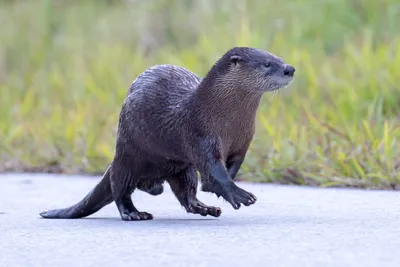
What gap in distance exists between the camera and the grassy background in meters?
5.95

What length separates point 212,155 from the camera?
164 inches

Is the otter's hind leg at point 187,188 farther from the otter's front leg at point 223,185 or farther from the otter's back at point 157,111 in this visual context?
the otter's front leg at point 223,185

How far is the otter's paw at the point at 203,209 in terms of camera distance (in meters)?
4.30

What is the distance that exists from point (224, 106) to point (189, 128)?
0.55ft

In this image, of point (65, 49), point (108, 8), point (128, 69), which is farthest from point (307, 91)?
point (108, 8)

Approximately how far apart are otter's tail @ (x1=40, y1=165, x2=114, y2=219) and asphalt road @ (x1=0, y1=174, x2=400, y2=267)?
2.8 inches

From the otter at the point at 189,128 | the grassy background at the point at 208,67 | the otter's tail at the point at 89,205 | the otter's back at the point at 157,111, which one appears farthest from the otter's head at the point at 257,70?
the grassy background at the point at 208,67

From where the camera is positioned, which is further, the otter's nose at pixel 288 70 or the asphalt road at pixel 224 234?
the otter's nose at pixel 288 70

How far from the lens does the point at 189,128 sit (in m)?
4.30

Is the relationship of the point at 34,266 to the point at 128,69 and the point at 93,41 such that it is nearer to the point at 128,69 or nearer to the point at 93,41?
the point at 128,69

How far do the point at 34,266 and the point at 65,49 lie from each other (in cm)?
695

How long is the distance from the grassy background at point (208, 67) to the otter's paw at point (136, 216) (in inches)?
53.2

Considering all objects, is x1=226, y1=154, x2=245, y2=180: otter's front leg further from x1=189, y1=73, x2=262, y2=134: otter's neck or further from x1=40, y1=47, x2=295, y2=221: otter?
x1=189, y1=73, x2=262, y2=134: otter's neck

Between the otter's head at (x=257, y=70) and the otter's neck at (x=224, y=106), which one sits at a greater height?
the otter's head at (x=257, y=70)
